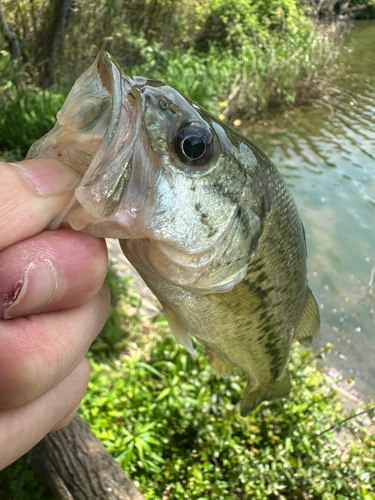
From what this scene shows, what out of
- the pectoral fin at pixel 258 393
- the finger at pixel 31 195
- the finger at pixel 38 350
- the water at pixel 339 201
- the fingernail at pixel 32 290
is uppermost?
the finger at pixel 31 195

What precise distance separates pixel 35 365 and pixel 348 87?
14.3 meters

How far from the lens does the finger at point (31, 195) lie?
88 centimetres

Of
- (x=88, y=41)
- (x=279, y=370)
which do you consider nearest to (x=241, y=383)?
(x=279, y=370)

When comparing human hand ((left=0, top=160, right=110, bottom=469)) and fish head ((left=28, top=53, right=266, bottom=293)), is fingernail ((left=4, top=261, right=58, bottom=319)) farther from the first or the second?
fish head ((left=28, top=53, right=266, bottom=293))

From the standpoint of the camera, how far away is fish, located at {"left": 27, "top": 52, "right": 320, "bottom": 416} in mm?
909

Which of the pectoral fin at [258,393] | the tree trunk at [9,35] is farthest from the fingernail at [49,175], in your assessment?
the tree trunk at [9,35]

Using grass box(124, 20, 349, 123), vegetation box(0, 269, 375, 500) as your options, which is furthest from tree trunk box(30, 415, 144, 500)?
grass box(124, 20, 349, 123)

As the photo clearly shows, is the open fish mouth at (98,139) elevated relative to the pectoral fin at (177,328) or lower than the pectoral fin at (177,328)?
elevated

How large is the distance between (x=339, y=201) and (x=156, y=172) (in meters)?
7.45

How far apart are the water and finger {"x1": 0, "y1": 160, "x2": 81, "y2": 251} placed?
15.4ft

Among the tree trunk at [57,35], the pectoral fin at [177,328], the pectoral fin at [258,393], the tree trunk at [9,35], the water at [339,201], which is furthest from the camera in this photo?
the tree trunk at [57,35]

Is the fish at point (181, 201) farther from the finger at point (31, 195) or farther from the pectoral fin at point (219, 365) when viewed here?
the pectoral fin at point (219, 365)

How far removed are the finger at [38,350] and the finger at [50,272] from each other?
0.04m

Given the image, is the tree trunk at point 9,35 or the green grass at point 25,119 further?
the tree trunk at point 9,35
